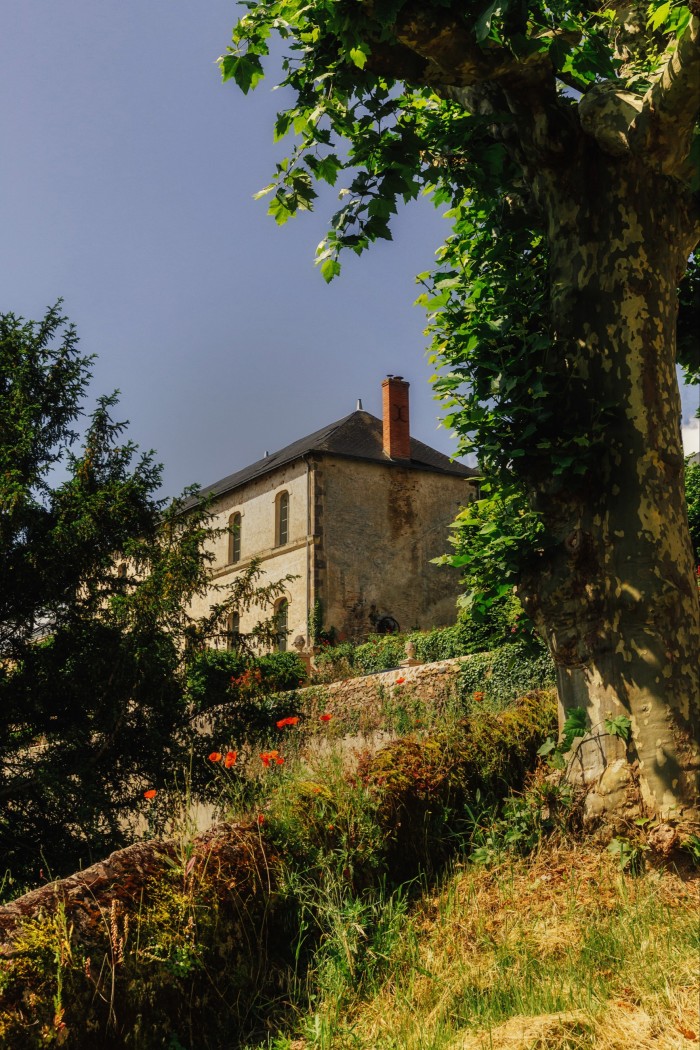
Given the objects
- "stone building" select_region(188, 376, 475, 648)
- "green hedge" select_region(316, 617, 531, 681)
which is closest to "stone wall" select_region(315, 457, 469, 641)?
"stone building" select_region(188, 376, 475, 648)

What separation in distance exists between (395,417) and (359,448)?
1.72m

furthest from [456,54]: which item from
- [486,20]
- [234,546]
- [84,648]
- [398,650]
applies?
[234,546]

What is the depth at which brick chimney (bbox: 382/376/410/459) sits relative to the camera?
30156mm

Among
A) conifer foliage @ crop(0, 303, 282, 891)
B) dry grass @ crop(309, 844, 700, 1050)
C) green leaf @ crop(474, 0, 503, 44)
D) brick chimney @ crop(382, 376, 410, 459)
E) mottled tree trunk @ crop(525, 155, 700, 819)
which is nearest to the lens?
dry grass @ crop(309, 844, 700, 1050)

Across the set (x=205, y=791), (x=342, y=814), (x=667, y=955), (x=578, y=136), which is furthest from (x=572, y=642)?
(x=205, y=791)

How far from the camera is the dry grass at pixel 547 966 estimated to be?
3090 millimetres

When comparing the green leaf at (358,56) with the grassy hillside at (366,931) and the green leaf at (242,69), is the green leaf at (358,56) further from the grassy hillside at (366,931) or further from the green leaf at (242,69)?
the grassy hillside at (366,931)

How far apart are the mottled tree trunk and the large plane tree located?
0.04 ft

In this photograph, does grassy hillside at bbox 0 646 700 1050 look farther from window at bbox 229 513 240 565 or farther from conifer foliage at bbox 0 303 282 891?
window at bbox 229 513 240 565

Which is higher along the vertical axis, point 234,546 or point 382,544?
point 234,546

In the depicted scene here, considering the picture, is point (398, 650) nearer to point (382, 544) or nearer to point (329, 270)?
point (382, 544)

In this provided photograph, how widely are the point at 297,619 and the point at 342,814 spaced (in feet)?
73.8

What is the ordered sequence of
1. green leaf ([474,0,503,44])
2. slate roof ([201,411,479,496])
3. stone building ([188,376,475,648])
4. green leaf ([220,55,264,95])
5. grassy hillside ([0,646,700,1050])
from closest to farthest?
grassy hillside ([0,646,700,1050]) → green leaf ([474,0,503,44]) → green leaf ([220,55,264,95]) → stone building ([188,376,475,648]) → slate roof ([201,411,479,496])

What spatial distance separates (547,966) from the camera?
3723mm
